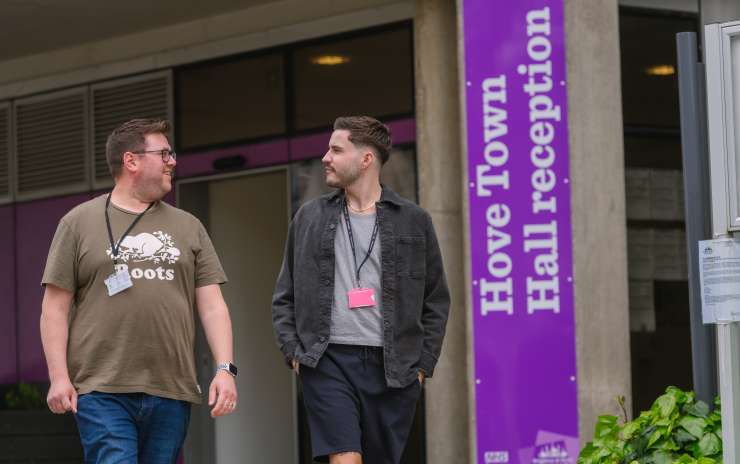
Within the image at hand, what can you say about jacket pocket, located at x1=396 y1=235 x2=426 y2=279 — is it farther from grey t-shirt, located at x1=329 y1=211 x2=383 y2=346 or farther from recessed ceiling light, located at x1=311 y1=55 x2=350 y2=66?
recessed ceiling light, located at x1=311 y1=55 x2=350 y2=66

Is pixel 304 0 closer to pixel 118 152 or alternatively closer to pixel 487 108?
pixel 487 108

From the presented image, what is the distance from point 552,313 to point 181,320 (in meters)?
3.92

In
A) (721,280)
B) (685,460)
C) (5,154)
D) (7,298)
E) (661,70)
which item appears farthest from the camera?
(5,154)

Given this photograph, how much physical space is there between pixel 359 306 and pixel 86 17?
610cm

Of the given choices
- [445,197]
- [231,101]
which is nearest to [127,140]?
[445,197]

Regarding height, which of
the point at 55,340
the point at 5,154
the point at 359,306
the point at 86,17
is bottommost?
the point at 55,340

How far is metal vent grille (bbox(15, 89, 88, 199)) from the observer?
12.0m

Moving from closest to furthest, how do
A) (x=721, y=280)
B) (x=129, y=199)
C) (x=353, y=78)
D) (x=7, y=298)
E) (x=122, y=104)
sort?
(x=721, y=280), (x=129, y=199), (x=353, y=78), (x=122, y=104), (x=7, y=298)

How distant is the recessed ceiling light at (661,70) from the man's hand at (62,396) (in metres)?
5.60

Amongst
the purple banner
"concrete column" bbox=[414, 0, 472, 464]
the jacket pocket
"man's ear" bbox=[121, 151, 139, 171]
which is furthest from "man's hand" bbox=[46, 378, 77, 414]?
"concrete column" bbox=[414, 0, 472, 464]

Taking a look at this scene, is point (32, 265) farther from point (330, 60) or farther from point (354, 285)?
point (354, 285)

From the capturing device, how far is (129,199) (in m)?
5.45

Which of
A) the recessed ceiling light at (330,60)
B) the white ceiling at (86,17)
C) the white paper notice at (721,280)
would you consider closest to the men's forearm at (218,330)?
the white paper notice at (721,280)

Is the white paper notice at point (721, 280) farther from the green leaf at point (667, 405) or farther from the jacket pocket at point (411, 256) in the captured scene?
the jacket pocket at point (411, 256)
